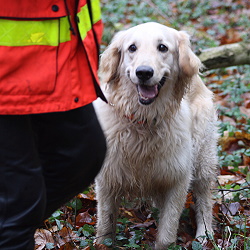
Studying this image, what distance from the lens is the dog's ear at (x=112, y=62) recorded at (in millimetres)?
3879

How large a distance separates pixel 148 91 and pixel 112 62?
0.48 meters

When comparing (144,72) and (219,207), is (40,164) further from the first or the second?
(219,207)

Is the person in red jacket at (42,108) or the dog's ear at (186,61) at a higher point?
the person in red jacket at (42,108)

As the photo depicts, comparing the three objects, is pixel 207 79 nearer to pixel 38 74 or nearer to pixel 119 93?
pixel 119 93

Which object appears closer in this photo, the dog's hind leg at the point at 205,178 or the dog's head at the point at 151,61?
the dog's head at the point at 151,61

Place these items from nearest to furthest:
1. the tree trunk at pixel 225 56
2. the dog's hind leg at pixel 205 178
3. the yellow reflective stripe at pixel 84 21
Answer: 1. the yellow reflective stripe at pixel 84 21
2. the dog's hind leg at pixel 205 178
3. the tree trunk at pixel 225 56

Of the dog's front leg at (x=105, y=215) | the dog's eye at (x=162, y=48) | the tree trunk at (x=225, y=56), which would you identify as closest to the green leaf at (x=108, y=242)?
the dog's front leg at (x=105, y=215)

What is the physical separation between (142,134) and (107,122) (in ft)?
0.93

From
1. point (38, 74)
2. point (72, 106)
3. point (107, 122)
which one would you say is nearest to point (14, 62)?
point (38, 74)

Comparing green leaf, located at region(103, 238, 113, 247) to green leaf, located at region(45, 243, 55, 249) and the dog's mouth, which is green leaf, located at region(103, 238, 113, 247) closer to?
green leaf, located at region(45, 243, 55, 249)

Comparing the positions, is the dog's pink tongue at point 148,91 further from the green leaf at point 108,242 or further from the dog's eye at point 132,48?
the green leaf at point 108,242

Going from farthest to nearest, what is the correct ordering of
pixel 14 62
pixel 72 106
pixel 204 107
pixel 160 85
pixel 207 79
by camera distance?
pixel 207 79 → pixel 204 107 → pixel 160 85 → pixel 72 106 → pixel 14 62

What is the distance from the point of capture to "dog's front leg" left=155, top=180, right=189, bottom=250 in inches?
151

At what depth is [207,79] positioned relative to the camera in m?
8.07
